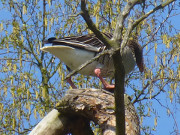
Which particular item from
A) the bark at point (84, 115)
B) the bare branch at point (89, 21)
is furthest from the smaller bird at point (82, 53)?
the bare branch at point (89, 21)

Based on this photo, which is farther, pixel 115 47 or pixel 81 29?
pixel 81 29

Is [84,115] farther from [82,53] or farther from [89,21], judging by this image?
[89,21]

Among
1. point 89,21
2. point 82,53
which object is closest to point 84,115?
point 82,53

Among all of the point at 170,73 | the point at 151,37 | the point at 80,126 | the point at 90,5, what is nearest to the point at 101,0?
the point at 90,5

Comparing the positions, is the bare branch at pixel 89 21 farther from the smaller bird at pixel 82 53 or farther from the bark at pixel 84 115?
the smaller bird at pixel 82 53

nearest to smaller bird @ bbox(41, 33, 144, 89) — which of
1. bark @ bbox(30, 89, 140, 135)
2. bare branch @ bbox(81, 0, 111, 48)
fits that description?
bark @ bbox(30, 89, 140, 135)

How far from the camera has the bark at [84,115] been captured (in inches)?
284

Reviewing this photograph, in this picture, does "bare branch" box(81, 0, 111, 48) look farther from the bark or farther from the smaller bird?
the smaller bird

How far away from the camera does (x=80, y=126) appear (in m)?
7.87

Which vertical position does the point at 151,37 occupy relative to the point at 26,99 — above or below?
above

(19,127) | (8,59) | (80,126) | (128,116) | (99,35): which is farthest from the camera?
(8,59)

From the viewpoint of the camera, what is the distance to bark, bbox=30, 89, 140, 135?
7.20 m

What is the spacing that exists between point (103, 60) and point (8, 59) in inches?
184

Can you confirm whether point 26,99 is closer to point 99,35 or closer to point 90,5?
point 90,5
